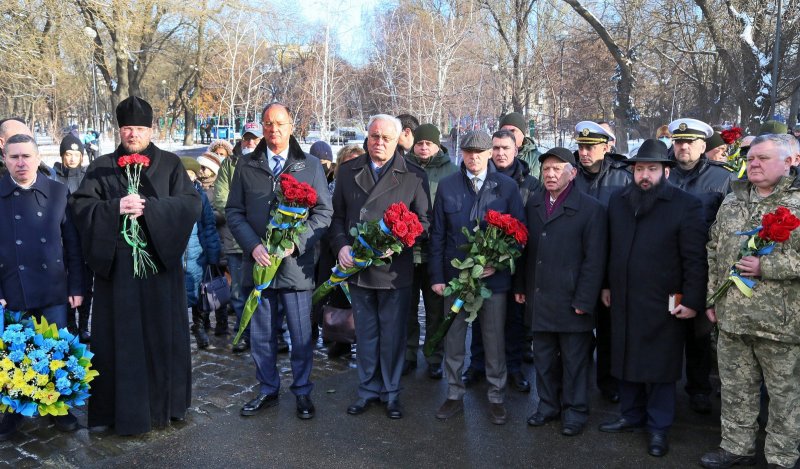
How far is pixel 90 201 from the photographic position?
454 centimetres

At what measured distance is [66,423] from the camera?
A: 15.6ft

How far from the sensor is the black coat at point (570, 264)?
468 centimetres

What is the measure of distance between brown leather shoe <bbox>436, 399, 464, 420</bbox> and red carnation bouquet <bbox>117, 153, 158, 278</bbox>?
96.3 inches

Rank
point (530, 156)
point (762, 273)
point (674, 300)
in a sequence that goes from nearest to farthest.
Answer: point (762, 273)
point (674, 300)
point (530, 156)

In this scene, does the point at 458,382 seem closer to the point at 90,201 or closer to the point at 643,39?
the point at 90,201

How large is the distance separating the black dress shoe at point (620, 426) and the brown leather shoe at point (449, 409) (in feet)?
3.63

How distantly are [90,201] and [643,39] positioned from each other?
22.7m

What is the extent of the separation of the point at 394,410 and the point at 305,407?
709 mm

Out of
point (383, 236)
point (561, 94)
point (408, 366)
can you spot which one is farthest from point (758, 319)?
point (561, 94)

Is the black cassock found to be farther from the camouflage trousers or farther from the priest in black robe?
the camouflage trousers

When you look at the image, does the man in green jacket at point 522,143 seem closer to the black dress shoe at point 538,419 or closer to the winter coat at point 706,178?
the winter coat at point 706,178

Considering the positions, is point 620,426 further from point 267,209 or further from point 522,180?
point 267,209

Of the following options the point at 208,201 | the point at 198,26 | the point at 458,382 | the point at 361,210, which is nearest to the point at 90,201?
the point at 361,210

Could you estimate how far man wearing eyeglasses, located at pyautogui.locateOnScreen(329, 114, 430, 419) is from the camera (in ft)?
16.6
